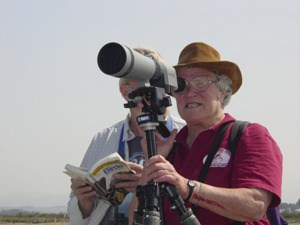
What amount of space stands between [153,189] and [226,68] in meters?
1.49

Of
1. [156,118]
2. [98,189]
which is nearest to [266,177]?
[156,118]

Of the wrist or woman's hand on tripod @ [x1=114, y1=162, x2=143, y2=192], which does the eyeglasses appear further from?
the wrist

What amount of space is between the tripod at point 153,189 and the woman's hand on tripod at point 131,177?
788 mm

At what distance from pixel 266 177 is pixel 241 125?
0.45 metres

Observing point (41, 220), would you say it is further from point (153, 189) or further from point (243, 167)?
point (153, 189)

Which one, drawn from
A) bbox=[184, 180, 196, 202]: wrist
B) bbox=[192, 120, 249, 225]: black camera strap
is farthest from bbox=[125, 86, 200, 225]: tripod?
bbox=[192, 120, 249, 225]: black camera strap

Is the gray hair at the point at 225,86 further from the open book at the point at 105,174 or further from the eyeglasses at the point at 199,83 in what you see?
the open book at the point at 105,174

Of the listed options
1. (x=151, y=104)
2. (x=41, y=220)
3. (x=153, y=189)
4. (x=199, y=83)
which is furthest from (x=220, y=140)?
(x=41, y=220)

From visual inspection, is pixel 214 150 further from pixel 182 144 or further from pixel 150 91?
pixel 150 91

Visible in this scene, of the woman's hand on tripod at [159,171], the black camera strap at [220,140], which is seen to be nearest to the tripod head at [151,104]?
the woman's hand on tripod at [159,171]

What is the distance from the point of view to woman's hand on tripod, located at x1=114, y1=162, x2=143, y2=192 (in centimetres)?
365

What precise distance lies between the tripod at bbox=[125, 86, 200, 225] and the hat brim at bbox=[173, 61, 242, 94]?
963 millimetres

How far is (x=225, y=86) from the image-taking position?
3826 mm

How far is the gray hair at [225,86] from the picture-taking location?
3809 millimetres
